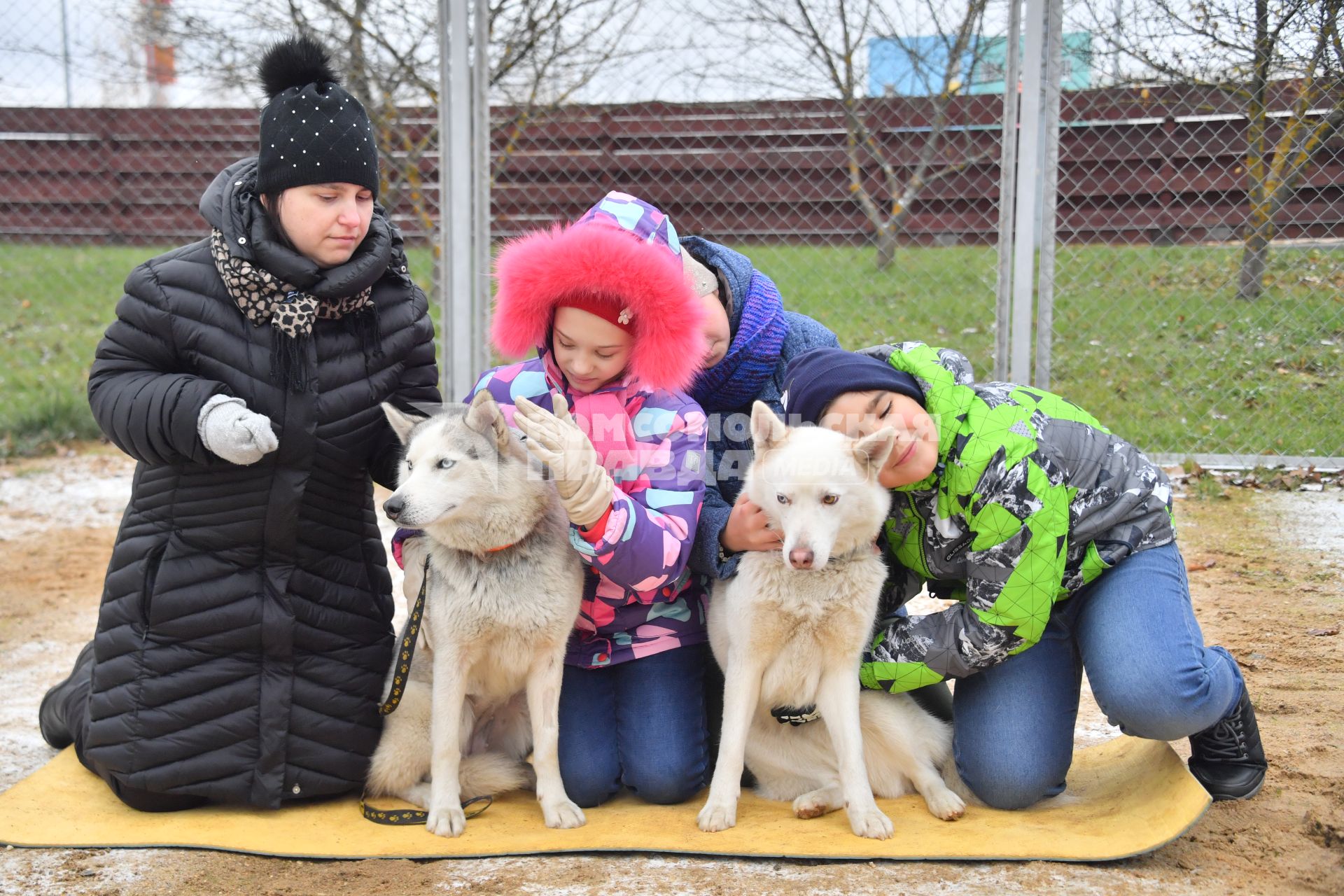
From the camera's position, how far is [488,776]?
287 cm

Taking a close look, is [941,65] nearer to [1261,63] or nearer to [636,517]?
[1261,63]

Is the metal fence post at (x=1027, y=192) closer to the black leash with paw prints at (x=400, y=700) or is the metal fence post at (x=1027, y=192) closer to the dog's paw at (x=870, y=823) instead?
the dog's paw at (x=870, y=823)

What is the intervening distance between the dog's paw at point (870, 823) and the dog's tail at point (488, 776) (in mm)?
969

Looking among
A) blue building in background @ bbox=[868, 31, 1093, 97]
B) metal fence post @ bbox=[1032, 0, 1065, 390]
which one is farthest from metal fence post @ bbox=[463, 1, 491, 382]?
metal fence post @ bbox=[1032, 0, 1065, 390]

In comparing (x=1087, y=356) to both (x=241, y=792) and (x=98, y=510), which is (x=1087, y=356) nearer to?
(x=241, y=792)

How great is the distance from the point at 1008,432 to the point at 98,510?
5.61 metres

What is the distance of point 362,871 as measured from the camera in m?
2.42

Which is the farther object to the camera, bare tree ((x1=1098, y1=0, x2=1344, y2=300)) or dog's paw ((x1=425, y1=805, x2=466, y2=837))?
bare tree ((x1=1098, y1=0, x2=1344, y2=300))

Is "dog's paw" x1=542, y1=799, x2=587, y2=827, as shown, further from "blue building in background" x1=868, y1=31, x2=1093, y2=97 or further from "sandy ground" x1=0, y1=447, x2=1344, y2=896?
"blue building in background" x1=868, y1=31, x2=1093, y2=97

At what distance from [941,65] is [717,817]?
13.4 feet

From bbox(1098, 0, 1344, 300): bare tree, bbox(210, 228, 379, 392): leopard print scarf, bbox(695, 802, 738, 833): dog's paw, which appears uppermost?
bbox(1098, 0, 1344, 300): bare tree

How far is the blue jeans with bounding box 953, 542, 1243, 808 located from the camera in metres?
2.59

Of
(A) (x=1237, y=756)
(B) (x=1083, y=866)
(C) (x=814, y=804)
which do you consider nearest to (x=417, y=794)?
(C) (x=814, y=804)

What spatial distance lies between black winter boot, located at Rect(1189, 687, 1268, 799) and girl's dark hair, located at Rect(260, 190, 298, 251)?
278 centimetres
